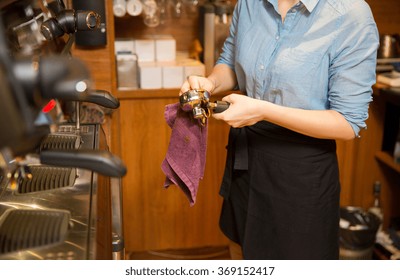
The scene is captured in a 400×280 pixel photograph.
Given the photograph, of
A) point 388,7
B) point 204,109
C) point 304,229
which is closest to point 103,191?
point 204,109

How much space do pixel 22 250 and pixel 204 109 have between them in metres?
0.64

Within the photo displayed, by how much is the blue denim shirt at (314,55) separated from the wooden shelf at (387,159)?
110 centimetres

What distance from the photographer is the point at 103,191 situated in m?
1.05

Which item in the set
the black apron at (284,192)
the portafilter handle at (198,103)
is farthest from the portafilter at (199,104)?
the black apron at (284,192)

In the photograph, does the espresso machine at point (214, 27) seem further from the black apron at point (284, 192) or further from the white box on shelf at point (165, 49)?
the black apron at point (284, 192)

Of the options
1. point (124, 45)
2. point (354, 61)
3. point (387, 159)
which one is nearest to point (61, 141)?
point (354, 61)

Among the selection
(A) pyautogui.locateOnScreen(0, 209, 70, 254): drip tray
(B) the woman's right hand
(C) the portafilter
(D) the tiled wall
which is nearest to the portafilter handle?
(C) the portafilter

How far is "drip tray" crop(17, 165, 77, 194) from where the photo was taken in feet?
3.30

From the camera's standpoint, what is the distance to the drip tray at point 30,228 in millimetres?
794

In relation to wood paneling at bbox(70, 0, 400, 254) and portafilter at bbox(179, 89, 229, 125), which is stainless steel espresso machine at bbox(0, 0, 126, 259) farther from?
wood paneling at bbox(70, 0, 400, 254)

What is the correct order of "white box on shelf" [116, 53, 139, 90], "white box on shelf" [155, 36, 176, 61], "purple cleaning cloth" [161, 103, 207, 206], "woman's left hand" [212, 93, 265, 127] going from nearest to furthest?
"woman's left hand" [212, 93, 265, 127]
"purple cleaning cloth" [161, 103, 207, 206]
"white box on shelf" [116, 53, 139, 90]
"white box on shelf" [155, 36, 176, 61]

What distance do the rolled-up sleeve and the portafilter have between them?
29 cm
